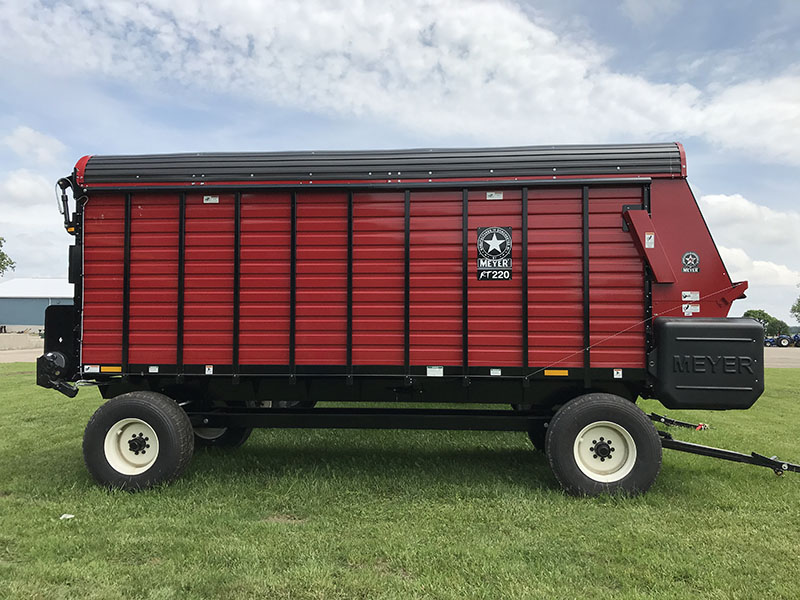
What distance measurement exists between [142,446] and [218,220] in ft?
7.27

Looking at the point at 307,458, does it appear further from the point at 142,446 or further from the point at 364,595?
the point at 364,595

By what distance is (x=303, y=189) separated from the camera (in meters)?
5.22

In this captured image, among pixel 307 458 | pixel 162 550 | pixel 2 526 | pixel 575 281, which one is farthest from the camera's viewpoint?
pixel 307 458

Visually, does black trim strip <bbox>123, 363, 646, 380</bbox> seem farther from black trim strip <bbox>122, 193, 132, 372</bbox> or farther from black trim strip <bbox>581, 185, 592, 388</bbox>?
black trim strip <bbox>122, 193, 132, 372</bbox>

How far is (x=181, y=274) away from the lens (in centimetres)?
532

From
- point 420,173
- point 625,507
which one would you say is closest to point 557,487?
point 625,507

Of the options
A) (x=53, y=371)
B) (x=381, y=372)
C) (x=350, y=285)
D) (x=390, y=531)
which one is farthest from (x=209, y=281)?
(x=390, y=531)

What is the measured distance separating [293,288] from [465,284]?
160 cm

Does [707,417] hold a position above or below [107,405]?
below

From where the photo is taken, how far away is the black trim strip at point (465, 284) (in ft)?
16.7

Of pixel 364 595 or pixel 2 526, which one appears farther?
pixel 2 526

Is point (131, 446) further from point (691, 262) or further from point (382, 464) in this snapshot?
point (691, 262)

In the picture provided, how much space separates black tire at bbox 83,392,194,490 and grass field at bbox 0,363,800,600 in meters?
0.18

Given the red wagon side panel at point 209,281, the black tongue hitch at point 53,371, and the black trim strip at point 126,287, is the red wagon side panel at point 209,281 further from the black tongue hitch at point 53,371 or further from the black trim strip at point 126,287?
the black tongue hitch at point 53,371
